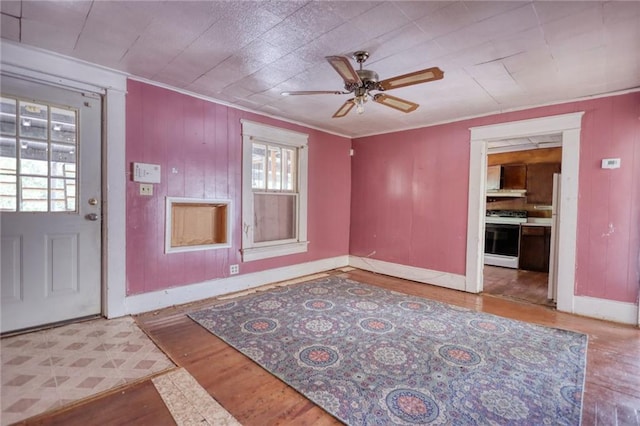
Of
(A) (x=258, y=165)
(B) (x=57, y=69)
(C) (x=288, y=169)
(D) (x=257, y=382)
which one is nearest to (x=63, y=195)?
(B) (x=57, y=69)

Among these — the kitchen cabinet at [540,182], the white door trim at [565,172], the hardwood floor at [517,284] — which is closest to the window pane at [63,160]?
the white door trim at [565,172]

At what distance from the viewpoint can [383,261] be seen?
519 centimetres

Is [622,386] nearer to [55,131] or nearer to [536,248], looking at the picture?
[536,248]

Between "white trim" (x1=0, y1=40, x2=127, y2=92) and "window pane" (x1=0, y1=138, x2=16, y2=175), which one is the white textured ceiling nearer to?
"white trim" (x1=0, y1=40, x2=127, y2=92)

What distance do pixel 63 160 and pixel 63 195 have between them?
331 mm

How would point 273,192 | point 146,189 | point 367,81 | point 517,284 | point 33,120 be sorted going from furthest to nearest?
1. point 517,284
2. point 273,192
3. point 146,189
4. point 33,120
5. point 367,81

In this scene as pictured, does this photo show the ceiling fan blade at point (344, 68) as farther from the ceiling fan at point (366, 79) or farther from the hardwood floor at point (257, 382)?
the hardwood floor at point (257, 382)

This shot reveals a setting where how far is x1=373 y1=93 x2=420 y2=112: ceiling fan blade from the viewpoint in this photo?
8.63ft

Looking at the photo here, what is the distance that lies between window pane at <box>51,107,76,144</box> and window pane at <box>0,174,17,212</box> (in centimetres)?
49

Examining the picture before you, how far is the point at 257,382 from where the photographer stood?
203cm

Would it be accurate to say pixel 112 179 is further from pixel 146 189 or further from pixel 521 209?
pixel 521 209

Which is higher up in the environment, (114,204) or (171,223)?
(114,204)

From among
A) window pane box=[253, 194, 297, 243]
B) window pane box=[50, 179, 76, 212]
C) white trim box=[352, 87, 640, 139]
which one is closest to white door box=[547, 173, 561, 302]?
white trim box=[352, 87, 640, 139]

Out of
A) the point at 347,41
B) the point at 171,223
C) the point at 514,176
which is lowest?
the point at 171,223
